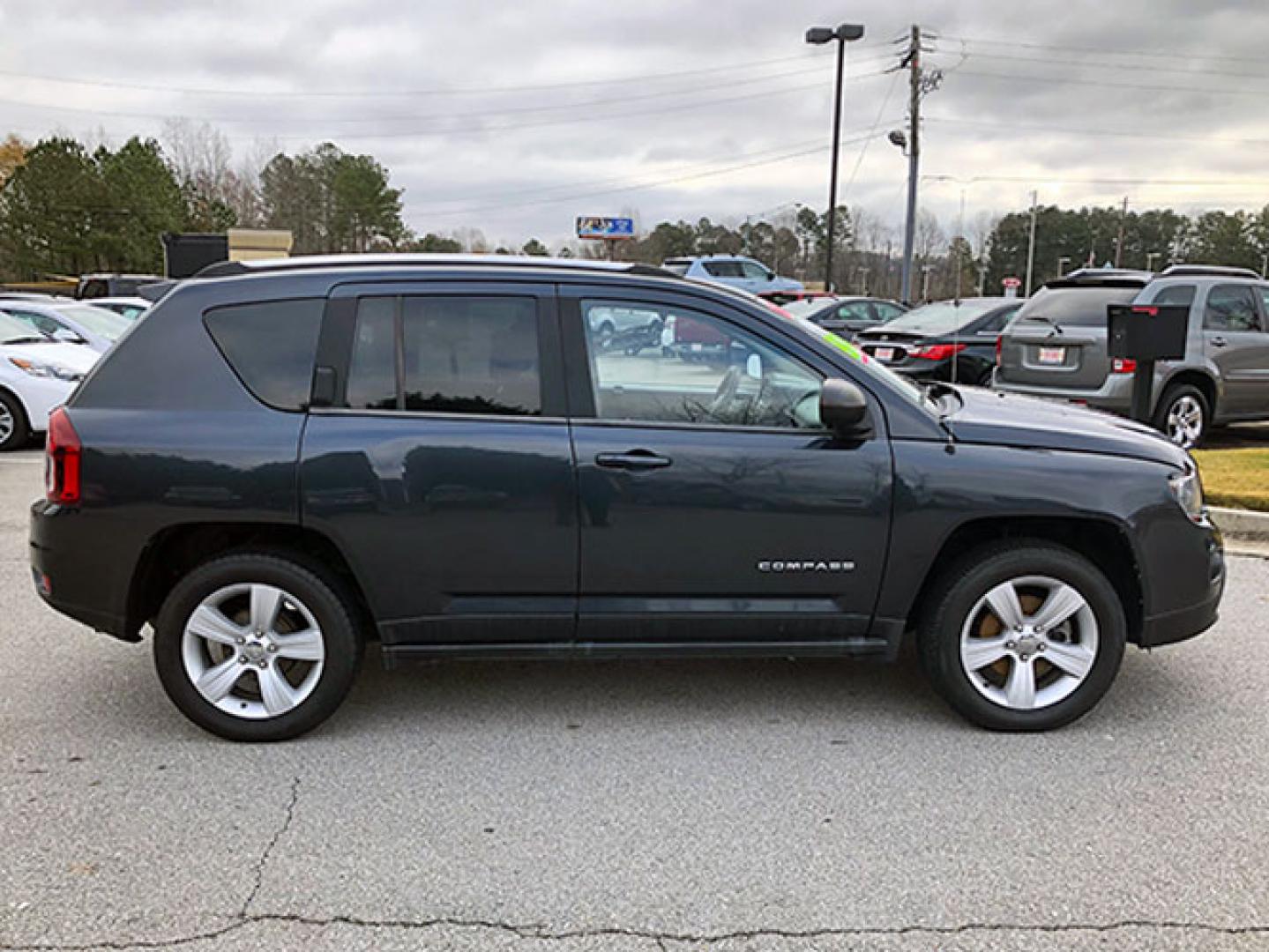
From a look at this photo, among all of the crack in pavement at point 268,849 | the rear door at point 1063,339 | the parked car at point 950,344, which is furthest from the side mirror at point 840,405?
the parked car at point 950,344

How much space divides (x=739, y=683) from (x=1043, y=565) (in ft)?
4.52

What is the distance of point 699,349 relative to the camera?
3818 mm

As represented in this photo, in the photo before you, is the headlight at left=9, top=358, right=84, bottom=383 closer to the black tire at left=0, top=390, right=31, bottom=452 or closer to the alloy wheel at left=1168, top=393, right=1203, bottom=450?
the black tire at left=0, top=390, right=31, bottom=452

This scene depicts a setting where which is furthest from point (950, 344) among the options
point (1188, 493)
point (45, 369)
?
point (45, 369)

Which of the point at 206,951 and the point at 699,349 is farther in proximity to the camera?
→ the point at 699,349

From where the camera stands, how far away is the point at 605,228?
1638 inches

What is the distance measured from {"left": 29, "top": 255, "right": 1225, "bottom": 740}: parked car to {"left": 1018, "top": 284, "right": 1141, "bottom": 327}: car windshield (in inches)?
259

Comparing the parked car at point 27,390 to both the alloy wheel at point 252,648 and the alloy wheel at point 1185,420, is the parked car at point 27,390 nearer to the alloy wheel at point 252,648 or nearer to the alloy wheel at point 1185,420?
the alloy wheel at point 252,648

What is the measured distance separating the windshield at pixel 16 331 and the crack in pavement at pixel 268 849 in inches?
400

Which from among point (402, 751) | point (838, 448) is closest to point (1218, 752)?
point (838, 448)

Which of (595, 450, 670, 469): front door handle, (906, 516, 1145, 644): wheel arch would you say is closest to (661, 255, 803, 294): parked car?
(906, 516, 1145, 644): wheel arch

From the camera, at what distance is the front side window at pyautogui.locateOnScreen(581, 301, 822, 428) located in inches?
149

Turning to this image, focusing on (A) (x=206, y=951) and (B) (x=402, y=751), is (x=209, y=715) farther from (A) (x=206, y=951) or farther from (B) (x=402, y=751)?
(A) (x=206, y=951)

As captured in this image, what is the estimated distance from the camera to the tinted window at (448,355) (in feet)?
12.2
